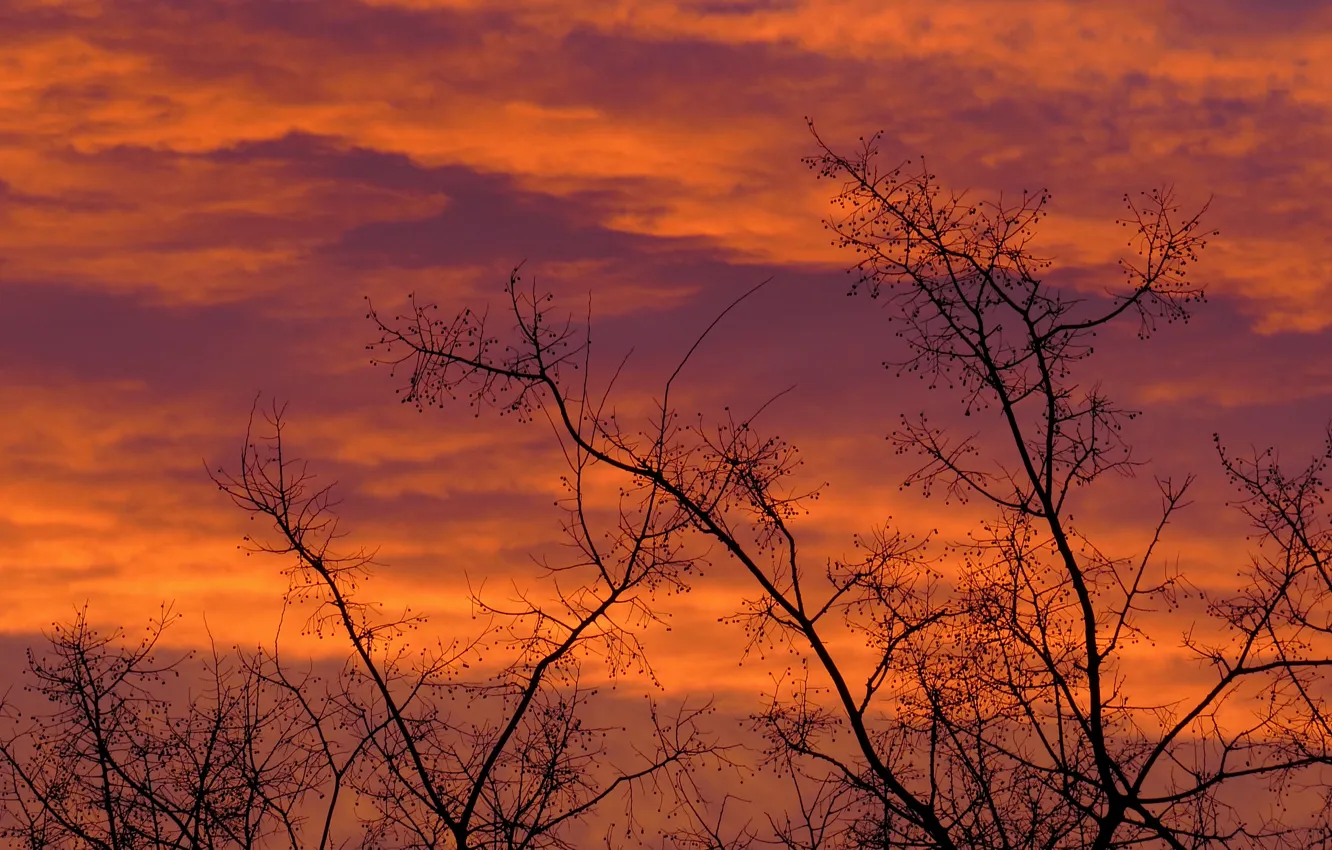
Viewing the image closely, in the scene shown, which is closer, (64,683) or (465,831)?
(465,831)

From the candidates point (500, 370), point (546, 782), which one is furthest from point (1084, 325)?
point (546, 782)

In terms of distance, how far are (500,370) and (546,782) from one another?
17.4ft

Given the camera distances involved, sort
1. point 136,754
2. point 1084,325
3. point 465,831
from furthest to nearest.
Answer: point 136,754
point 465,831
point 1084,325

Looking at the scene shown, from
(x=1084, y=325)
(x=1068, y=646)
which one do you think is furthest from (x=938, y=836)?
(x=1084, y=325)

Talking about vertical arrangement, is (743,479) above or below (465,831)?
above

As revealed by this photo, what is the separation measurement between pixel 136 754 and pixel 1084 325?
13.3 metres

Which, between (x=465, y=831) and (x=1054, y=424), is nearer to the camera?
(x=1054, y=424)

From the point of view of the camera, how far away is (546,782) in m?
17.2

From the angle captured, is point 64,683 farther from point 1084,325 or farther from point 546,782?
point 1084,325

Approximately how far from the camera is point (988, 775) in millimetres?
16656

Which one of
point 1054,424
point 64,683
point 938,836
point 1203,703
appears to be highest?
point 1054,424

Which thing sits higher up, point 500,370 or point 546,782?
point 500,370

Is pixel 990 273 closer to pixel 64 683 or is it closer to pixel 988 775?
pixel 988 775

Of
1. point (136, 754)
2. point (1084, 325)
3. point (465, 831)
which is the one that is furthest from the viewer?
point (136, 754)
